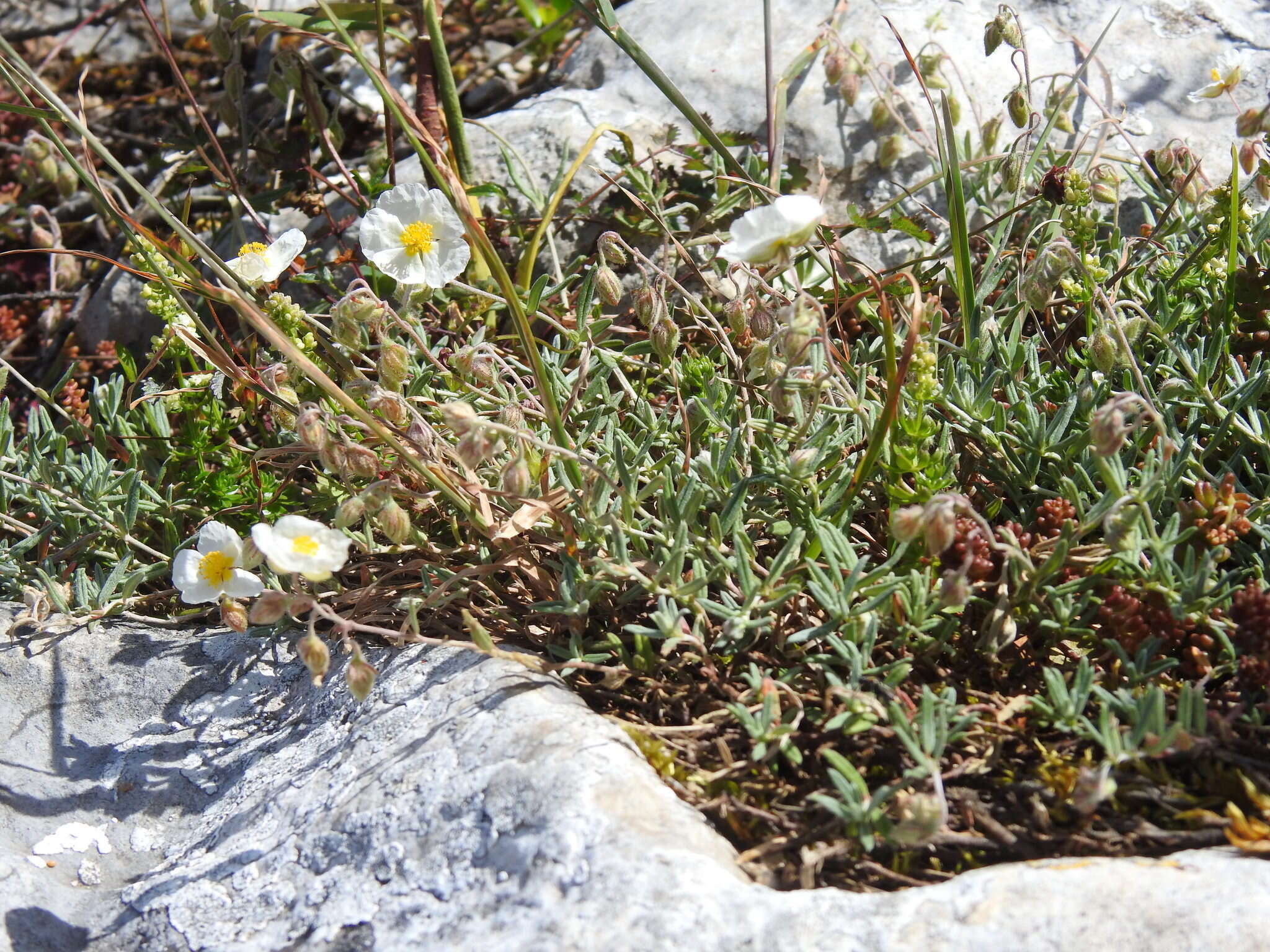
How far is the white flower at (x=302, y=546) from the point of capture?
80.6 inches

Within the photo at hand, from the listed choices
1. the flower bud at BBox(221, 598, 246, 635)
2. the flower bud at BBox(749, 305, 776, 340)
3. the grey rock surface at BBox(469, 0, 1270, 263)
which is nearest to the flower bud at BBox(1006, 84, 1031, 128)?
the grey rock surface at BBox(469, 0, 1270, 263)

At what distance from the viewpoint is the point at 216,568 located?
2316mm

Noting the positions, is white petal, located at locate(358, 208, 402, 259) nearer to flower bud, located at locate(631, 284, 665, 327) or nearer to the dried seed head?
flower bud, located at locate(631, 284, 665, 327)

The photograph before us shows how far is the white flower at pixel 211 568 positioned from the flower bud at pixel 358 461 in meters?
0.30

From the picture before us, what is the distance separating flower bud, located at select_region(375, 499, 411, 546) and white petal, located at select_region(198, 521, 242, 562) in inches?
13.1

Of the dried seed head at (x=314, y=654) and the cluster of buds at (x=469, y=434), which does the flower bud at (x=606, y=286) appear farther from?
the dried seed head at (x=314, y=654)

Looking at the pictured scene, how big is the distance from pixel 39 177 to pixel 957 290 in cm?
329

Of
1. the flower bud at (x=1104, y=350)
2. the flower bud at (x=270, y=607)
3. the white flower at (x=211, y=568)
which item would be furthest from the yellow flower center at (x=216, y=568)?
the flower bud at (x=1104, y=350)

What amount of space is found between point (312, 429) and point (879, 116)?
2330 millimetres

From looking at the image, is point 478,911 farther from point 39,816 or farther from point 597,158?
point 597,158

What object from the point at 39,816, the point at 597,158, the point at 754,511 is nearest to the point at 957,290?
the point at 754,511

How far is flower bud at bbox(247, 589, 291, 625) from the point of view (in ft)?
6.91

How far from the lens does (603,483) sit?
7.37ft

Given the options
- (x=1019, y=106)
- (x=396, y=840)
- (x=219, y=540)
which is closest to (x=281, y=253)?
(x=219, y=540)
